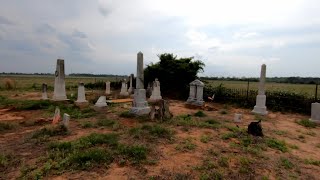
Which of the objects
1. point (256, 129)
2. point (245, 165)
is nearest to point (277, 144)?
point (256, 129)

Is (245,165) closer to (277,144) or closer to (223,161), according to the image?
(223,161)

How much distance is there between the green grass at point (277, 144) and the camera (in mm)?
6955

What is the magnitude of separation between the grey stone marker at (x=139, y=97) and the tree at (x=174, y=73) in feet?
28.6

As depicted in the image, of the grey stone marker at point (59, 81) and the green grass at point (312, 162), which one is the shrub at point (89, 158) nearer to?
the green grass at point (312, 162)

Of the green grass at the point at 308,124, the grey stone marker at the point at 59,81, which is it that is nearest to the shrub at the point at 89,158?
the green grass at the point at 308,124

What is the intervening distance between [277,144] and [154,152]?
12.2ft

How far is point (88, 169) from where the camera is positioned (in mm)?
4941

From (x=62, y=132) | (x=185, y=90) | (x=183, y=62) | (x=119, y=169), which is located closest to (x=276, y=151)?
(x=119, y=169)

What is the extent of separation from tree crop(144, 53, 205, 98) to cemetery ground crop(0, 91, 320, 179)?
10.9m

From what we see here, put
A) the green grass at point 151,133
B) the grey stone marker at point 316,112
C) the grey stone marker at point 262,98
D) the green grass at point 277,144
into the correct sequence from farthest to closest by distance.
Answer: the grey stone marker at point 262,98 < the grey stone marker at point 316,112 < the green grass at point 151,133 < the green grass at point 277,144

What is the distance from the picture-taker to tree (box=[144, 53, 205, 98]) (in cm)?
2016

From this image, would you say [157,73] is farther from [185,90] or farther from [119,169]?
[119,169]

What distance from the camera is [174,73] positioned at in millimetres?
20266

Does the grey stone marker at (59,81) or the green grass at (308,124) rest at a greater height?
the grey stone marker at (59,81)
